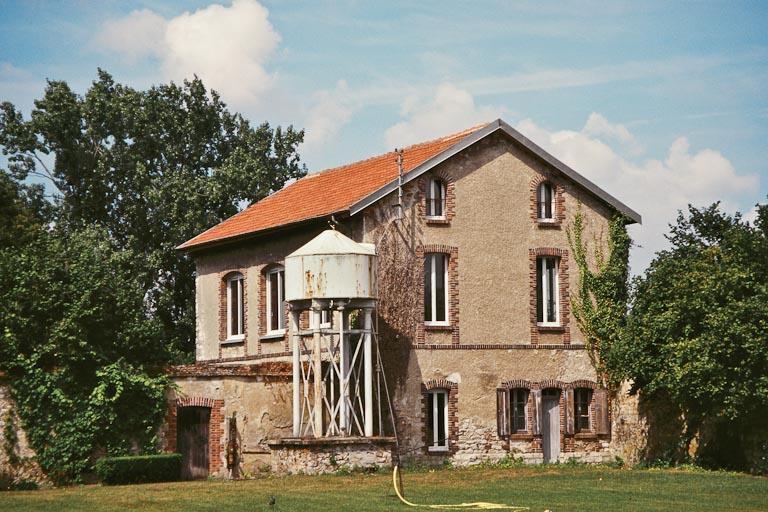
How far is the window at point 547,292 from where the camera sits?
36625 mm

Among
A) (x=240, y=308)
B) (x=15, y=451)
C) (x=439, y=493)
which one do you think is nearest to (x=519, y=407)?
(x=240, y=308)

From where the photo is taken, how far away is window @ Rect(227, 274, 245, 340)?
3919 centimetres

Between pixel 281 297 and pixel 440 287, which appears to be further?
pixel 281 297

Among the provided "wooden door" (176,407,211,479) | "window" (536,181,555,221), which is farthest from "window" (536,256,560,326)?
"wooden door" (176,407,211,479)

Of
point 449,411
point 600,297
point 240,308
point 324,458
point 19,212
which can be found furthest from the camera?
point 19,212

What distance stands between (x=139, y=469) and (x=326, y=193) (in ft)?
33.8

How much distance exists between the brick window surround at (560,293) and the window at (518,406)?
4.44ft

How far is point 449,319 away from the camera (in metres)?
35.2

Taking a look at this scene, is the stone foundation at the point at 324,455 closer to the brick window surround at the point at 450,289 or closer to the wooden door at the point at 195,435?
the wooden door at the point at 195,435

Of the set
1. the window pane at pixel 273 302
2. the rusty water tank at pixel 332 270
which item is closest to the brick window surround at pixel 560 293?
the rusty water tank at pixel 332 270

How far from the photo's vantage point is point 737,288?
32094 mm

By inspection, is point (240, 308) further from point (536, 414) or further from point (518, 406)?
point (536, 414)

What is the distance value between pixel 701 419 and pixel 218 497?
14.6 meters

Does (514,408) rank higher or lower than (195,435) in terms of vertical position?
higher
